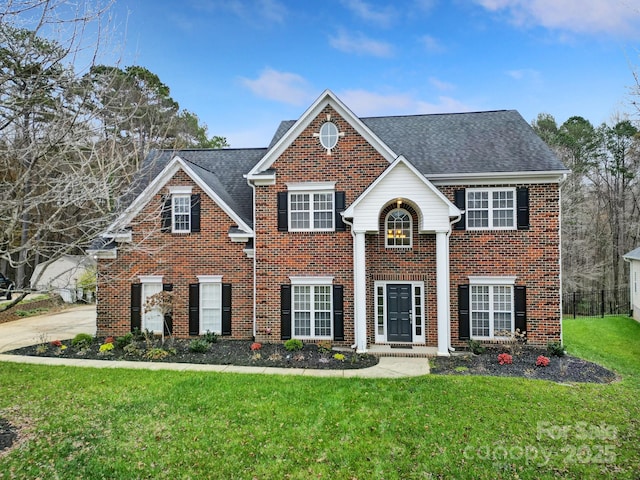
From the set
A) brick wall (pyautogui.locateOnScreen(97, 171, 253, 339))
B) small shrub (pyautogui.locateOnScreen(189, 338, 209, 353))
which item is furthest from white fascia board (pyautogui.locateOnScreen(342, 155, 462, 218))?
small shrub (pyautogui.locateOnScreen(189, 338, 209, 353))

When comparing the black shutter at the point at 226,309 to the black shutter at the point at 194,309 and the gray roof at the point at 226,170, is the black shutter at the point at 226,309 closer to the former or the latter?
the black shutter at the point at 194,309

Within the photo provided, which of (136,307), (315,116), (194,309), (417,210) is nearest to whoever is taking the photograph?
(417,210)

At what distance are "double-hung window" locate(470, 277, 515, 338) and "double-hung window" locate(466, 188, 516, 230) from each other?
1.93m

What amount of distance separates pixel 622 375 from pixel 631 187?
2885 cm

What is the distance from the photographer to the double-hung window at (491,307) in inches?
499

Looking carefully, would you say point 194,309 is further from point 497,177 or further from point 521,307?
point 497,177

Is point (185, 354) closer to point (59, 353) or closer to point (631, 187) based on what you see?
point (59, 353)

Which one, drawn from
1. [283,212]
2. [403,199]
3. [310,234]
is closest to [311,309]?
[310,234]

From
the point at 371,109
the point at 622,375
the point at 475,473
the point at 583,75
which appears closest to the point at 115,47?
the point at 475,473

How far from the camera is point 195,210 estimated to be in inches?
542

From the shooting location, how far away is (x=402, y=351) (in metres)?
11.9

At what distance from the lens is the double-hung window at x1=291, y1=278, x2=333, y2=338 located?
12.9m

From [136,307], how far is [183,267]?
2.33 m

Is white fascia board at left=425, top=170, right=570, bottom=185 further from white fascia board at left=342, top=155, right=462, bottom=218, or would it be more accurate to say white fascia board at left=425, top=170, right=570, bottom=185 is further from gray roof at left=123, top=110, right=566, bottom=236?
white fascia board at left=342, top=155, right=462, bottom=218
